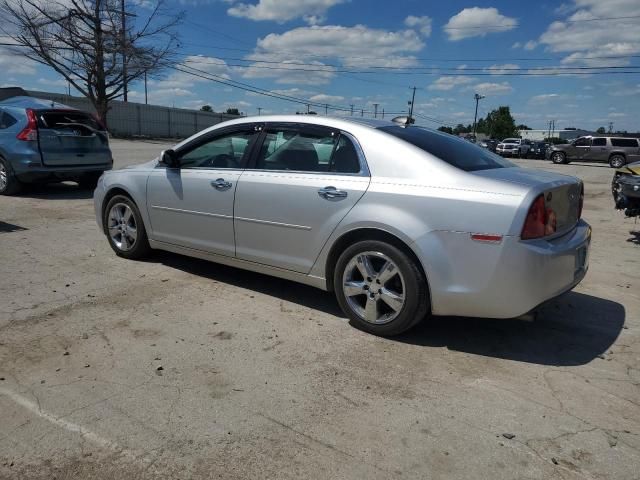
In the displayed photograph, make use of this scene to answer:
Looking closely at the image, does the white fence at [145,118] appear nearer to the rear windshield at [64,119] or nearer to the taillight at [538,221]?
the rear windshield at [64,119]

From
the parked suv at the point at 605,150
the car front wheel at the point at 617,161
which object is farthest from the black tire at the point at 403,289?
the car front wheel at the point at 617,161

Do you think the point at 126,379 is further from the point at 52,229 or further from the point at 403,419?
the point at 52,229

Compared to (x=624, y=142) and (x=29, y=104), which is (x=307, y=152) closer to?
(x=29, y=104)

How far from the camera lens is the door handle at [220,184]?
4.73m

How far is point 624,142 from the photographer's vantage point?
3375 centimetres

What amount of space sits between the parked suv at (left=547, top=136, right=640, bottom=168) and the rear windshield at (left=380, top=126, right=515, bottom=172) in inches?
1286

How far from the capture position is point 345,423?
2.87m

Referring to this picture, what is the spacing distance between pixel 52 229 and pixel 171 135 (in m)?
43.3


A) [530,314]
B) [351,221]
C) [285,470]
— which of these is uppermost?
[351,221]

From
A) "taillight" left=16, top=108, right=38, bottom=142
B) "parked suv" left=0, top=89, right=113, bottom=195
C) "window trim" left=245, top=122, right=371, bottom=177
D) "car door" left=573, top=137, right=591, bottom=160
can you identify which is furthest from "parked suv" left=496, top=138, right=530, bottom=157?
"window trim" left=245, top=122, right=371, bottom=177

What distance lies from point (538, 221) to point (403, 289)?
3.25ft

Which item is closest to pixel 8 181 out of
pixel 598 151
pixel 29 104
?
pixel 29 104

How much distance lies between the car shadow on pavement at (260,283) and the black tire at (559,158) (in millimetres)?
36235

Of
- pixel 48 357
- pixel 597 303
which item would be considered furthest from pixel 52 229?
pixel 597 303
